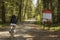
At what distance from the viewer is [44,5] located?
1189 inches

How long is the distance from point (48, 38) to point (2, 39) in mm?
2934

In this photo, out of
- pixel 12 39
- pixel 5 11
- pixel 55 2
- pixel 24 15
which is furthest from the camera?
pixel 24 15

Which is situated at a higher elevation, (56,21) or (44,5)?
(44,5)

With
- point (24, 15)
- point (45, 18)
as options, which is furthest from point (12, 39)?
point (24, 15)

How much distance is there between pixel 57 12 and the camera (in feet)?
90.6

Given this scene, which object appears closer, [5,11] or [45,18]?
[45,18]

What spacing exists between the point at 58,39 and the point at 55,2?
14.1 m

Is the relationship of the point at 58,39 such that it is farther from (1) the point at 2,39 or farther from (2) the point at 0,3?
(2) the point at 0,3

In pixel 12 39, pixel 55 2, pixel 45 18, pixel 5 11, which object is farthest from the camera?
pixel 5 11

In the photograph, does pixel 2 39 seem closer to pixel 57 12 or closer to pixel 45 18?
pixel 45 18

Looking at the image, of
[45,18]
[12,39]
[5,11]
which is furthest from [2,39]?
[5,11]

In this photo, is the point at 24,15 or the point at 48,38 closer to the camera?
the point at 48,38

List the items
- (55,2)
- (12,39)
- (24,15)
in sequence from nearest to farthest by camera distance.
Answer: (12,39), (55,2), (24,15)

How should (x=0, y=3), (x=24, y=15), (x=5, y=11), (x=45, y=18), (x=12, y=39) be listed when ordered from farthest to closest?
(x=24, y=15) < (x=5, y=11) < (x=0, y=3) < (x=45, y=18) < (x=12, y=39)
